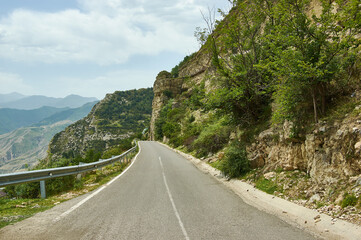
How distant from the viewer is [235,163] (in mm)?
11305

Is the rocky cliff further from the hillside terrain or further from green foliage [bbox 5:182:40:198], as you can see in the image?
green foliage [bbox 5:182:40:198]

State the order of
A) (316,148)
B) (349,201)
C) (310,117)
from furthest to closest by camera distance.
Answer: (310,117) → (316,148) → (349,201)

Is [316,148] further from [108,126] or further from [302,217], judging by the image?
[108,126]

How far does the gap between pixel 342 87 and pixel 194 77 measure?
59.1m

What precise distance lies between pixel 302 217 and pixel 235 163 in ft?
18.3

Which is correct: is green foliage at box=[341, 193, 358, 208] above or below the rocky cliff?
below

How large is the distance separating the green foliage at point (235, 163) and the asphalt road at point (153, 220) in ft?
8.89

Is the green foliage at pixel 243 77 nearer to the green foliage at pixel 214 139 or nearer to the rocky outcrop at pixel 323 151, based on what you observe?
the rocky outcrop at pixel 323 151

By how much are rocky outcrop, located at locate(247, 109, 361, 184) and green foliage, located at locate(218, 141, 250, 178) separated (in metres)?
1.28

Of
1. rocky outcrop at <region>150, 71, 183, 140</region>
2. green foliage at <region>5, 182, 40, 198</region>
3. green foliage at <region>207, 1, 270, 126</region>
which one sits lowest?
green foliage at <region>5, 182, 40, 198</region>

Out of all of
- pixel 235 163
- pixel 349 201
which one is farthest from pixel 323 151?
pixel 235 163

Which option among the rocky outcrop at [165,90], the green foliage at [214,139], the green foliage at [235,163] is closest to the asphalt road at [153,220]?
the green foliage at [235,163]

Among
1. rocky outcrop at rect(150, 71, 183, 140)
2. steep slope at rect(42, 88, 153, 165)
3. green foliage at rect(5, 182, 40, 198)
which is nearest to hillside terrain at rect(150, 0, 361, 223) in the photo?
green foliage at rect(5, 182, 40, 198)

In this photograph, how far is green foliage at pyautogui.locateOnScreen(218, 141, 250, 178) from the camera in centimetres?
1112
